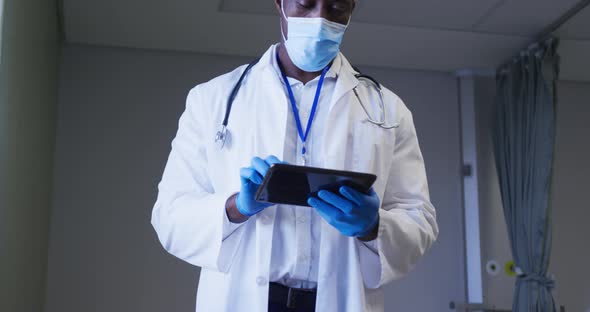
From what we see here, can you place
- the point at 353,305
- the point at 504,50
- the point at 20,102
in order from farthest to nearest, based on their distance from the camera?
the point at 504,50 < the point at 20,102 < the point at 353,305

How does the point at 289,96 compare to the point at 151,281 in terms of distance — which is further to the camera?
the point at 151,281

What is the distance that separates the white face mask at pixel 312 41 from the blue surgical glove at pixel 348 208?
441mm

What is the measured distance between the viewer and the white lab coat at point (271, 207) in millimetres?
1409

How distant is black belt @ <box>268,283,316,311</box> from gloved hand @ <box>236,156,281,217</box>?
18 centimetres

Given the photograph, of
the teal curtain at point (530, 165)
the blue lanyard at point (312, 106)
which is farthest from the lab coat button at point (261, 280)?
the teal curtain at point (530, 165)

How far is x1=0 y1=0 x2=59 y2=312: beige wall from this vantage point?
176 cm

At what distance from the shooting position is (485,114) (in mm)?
4266

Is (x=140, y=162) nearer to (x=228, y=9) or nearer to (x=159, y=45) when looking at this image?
(x=159, y=45)

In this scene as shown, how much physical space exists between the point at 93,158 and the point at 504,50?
253 cm

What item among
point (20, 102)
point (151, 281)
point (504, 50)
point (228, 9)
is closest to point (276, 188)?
point (20, 102)

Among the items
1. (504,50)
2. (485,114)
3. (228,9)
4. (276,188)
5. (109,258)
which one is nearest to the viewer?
(276,188)

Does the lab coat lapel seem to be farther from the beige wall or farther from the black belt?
the beige wall

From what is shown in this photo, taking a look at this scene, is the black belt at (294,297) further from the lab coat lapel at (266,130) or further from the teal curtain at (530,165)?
the teal curtain at (530,165)

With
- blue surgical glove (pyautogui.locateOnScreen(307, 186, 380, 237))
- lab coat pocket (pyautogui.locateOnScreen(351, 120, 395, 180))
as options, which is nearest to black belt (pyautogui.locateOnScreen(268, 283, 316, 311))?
blue surgical glove (pyautogui.locateOnScreen(307, 186, 380, 237))
